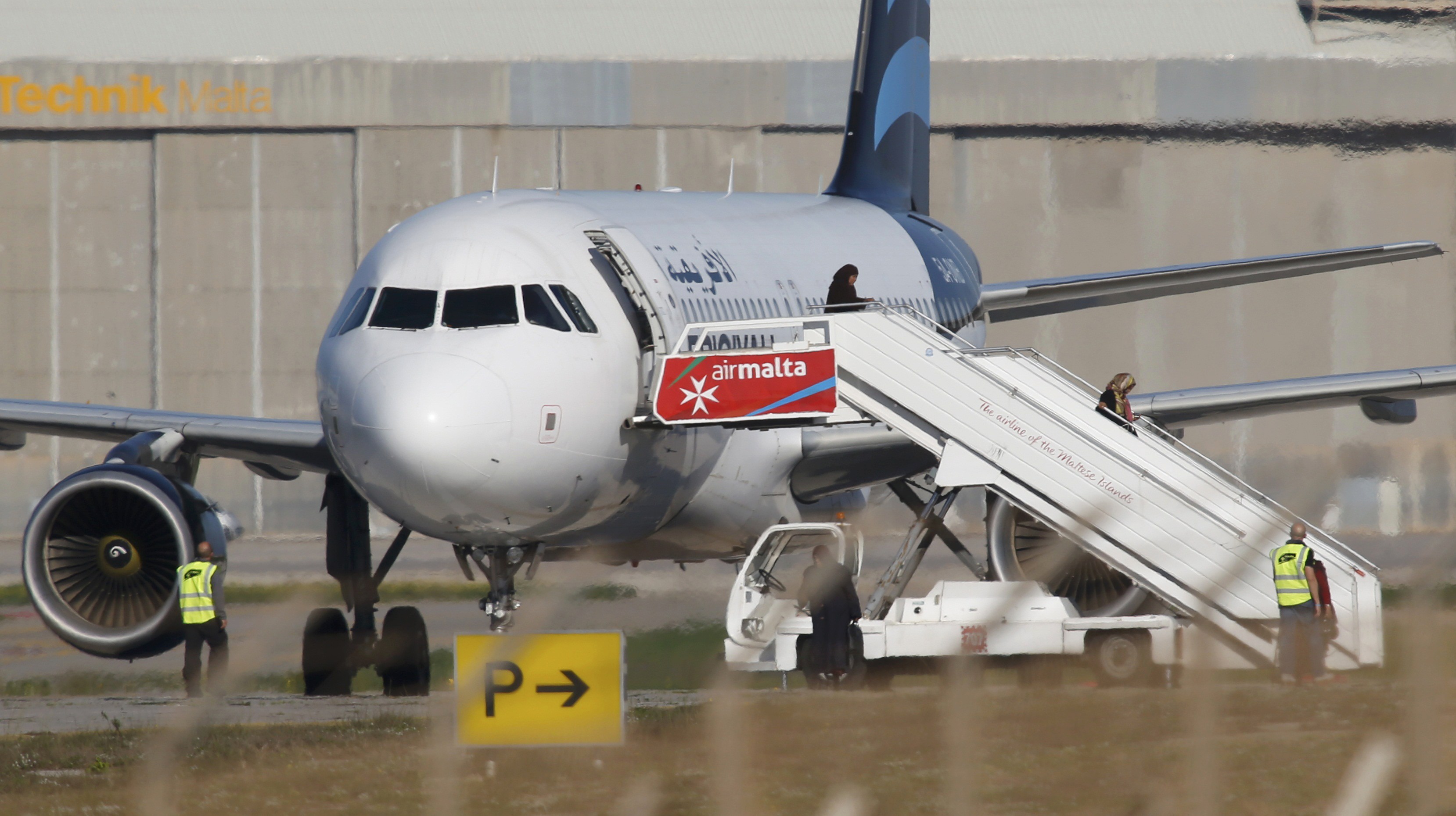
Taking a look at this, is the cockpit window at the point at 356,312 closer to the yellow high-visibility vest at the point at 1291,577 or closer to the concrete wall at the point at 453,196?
the yellow high-visibility vest at the point at 1291,577

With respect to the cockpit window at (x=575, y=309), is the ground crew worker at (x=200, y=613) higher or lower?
lower

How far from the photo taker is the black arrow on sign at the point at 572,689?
914cm

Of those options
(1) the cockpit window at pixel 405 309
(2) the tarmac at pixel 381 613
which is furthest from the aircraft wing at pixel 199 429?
(1) the cockpit window at pixel 405 309

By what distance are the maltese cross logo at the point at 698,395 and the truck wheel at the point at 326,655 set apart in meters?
5.41

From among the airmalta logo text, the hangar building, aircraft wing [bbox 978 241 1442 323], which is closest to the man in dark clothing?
aircraft wing [bbox 978 241 1442 323]

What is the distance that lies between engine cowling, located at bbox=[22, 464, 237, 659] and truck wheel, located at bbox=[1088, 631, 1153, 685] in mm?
8101

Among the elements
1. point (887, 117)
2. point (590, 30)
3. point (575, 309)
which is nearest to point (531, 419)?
point (575, 309)

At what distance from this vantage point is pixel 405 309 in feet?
45.5

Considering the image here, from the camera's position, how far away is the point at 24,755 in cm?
1282

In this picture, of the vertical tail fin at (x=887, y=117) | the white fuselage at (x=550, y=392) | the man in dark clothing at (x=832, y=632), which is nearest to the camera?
the white fuselage at (x=550, y=392)

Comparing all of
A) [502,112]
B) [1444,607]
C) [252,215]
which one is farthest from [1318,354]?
[1444,607]

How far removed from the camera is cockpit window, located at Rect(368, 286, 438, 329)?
13719mm

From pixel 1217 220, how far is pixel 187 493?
80.1ft

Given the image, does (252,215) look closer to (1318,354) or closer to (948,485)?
(1318,354)
